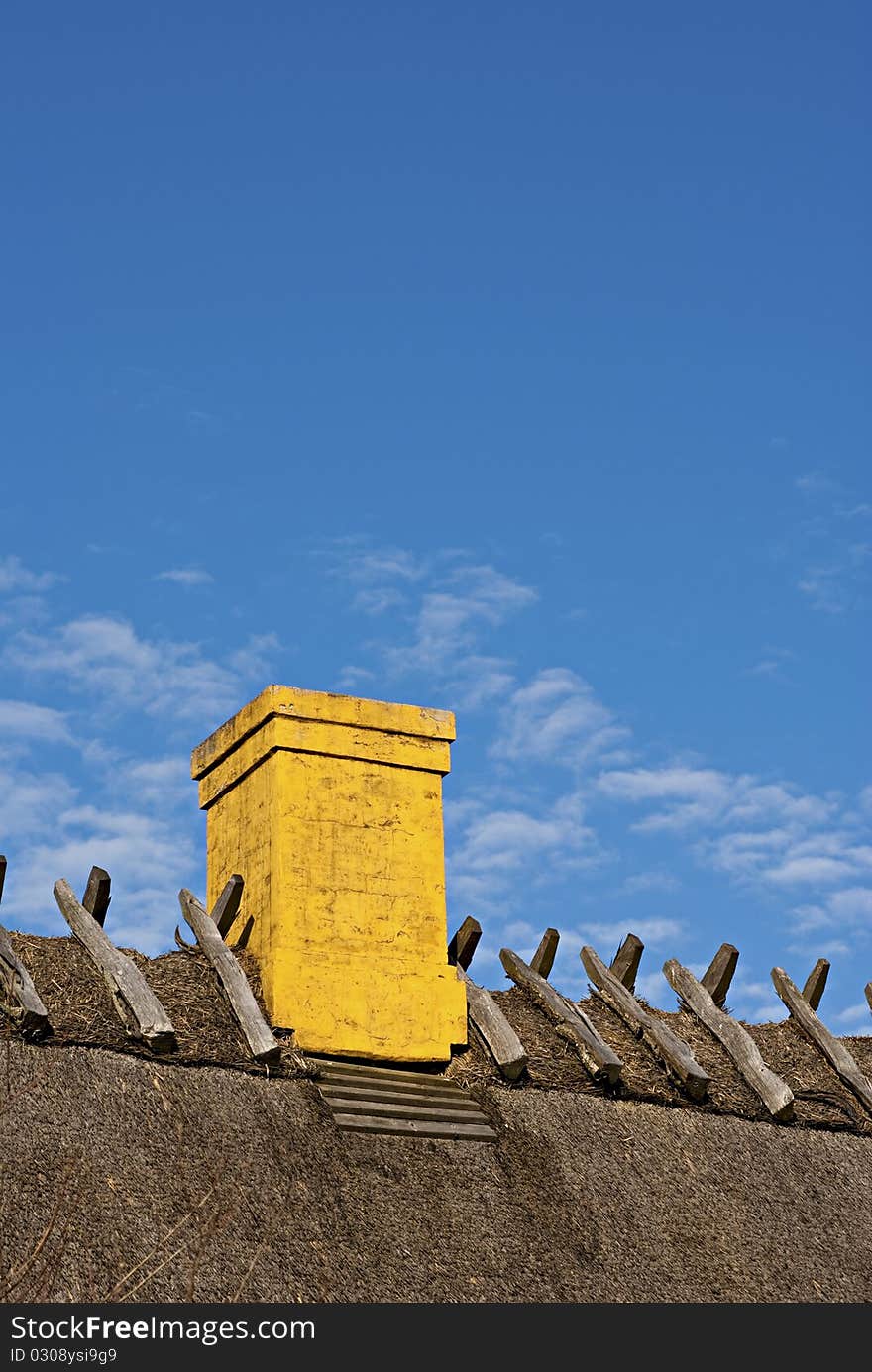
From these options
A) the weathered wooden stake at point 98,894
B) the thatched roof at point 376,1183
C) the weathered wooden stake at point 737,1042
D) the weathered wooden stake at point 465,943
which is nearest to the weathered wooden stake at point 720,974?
the weathered wooden stake at point 737,1042

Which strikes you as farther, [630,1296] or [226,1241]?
[630,1296]

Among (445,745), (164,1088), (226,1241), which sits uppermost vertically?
(445,745)

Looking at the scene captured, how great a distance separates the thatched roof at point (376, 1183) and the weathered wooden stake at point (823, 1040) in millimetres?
722

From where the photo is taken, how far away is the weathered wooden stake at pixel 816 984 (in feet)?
43.1

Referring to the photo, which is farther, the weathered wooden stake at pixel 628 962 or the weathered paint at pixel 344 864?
the weathered wooden stake at pixel 628 962

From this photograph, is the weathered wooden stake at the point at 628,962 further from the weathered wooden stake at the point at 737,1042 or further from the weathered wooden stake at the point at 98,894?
the weathered wooden stake at the point at 98,894

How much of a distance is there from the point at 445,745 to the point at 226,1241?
13.1 feet

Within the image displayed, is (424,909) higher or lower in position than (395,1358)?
higher

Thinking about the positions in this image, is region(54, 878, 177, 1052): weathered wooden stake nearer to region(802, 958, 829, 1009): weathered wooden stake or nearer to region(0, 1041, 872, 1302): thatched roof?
region(0, 1041, 872, 1302): thatched roof

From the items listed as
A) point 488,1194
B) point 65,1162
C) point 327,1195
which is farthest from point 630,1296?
point 65,1162

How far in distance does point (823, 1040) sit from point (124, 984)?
532cm

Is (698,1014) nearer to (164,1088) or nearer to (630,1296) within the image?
(630,1296)

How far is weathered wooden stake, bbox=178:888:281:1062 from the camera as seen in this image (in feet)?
31.0

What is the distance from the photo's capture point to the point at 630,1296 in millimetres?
8617
